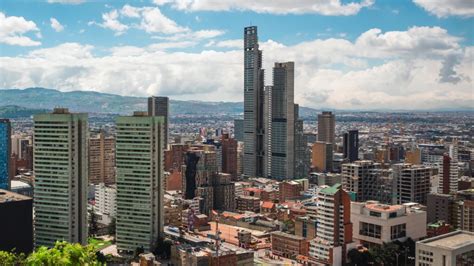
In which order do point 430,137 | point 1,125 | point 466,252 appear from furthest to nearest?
point 430,137 → point 1,125 → point 466,252

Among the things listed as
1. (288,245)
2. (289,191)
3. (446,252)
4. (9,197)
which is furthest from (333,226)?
(289,191)

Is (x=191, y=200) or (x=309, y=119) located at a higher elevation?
(x=309, y=119)

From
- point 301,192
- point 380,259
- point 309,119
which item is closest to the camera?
point 380,259

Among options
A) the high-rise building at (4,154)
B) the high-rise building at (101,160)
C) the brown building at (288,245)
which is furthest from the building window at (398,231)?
the high-rise building at (101,160)

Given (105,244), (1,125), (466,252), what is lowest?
(105,244)

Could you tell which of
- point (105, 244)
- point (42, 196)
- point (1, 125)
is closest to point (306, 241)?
point (105, 244)

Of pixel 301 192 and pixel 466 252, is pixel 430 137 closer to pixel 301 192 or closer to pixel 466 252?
pixel 301 192
